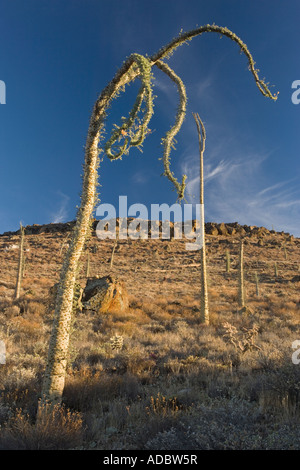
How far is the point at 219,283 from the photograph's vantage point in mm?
31750

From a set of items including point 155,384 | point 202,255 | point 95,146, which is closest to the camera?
point 95,146

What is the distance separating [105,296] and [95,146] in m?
13.0

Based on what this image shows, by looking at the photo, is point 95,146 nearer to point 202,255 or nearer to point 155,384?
point 155,384

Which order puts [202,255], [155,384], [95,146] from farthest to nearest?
1. [202,255]
2. [155,384]
3. [95,146]

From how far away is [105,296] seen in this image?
16.0m

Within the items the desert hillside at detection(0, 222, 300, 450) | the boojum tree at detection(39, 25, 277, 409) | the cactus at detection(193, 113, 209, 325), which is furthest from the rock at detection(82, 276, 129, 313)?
the boojum tree at detection(39, 25, 277, 409)

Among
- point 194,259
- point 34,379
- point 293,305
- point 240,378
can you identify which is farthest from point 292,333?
point 194,259

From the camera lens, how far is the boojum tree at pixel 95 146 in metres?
3.42

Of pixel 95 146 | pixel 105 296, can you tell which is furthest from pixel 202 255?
pixel 95 146

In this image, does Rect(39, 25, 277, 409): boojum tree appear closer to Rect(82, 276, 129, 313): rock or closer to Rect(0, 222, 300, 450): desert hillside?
Rect(0, 222, 300, 450): desert hillside

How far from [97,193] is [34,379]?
4216 mm

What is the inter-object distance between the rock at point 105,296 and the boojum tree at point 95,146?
Answer: 11.7m
